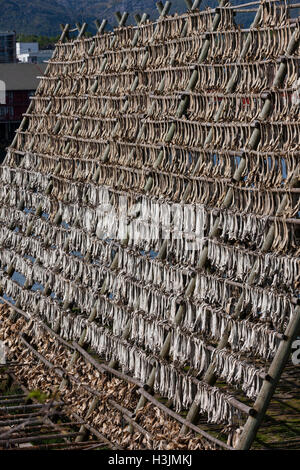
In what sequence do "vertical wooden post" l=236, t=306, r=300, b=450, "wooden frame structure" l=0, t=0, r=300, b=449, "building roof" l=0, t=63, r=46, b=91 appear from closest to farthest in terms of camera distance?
"vertical wooden post" l=236, t=306, r=300, b=450, "wooden frame structure" l=0, t=0, r=300, b=449, "building roof" l=0, t=63, r=46, b=91

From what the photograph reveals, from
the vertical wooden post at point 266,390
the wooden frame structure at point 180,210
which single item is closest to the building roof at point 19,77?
the wooden frame structure at point 180,210

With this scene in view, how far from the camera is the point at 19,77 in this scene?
190 feet

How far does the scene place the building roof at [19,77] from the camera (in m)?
57.3

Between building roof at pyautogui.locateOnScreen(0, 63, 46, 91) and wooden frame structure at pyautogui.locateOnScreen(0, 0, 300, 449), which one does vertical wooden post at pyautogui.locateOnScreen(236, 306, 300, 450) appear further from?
building roof at pyautogui.locateOnScreen(0, 63, 46, 91)

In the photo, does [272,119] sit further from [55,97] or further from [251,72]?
[55,97]

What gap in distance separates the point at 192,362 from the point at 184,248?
5.56 ft

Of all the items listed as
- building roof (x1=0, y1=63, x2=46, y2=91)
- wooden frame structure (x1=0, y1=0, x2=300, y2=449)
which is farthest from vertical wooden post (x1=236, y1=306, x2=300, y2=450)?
building roof (x1=0, y1=63, x2=46, y2=91)

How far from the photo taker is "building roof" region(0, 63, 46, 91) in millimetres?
57341

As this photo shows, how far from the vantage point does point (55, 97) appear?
725 inches

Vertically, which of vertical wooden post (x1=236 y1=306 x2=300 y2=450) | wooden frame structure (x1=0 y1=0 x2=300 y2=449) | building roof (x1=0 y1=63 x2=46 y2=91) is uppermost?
building roof (x1=0 y1=63 x2=46 y2=91)

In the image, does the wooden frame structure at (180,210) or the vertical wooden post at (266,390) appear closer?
the vertical wooden post at (266,390)

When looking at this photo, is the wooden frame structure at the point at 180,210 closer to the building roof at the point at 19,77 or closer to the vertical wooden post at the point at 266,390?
the vertical wooden post at the point at 266,390
